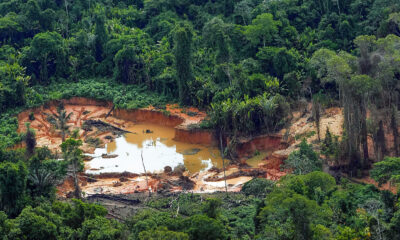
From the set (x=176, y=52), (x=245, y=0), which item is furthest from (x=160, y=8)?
(x=176, y=52)

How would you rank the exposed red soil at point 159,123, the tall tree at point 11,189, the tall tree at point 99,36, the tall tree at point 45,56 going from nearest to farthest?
the tall tree at point 11,189 < the exposed red soil at point 159,123 < the tall tree at point 45,56 < the tall tree at point 99,36

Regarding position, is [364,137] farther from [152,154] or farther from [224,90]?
[152,154]

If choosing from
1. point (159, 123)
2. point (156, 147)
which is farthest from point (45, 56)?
point (156, 147)

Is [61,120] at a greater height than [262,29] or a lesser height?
lesser

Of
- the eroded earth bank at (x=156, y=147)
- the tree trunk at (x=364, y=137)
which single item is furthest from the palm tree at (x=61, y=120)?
the tree trunk at (x=364, y=137)

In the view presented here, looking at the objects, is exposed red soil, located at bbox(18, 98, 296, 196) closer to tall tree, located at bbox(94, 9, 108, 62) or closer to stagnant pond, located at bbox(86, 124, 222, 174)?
stagnant pond, located at bbox(86, 124, 222, 174)

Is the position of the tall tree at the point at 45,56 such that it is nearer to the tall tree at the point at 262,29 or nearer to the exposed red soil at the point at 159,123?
the exposed red soil at the point at 159,123
